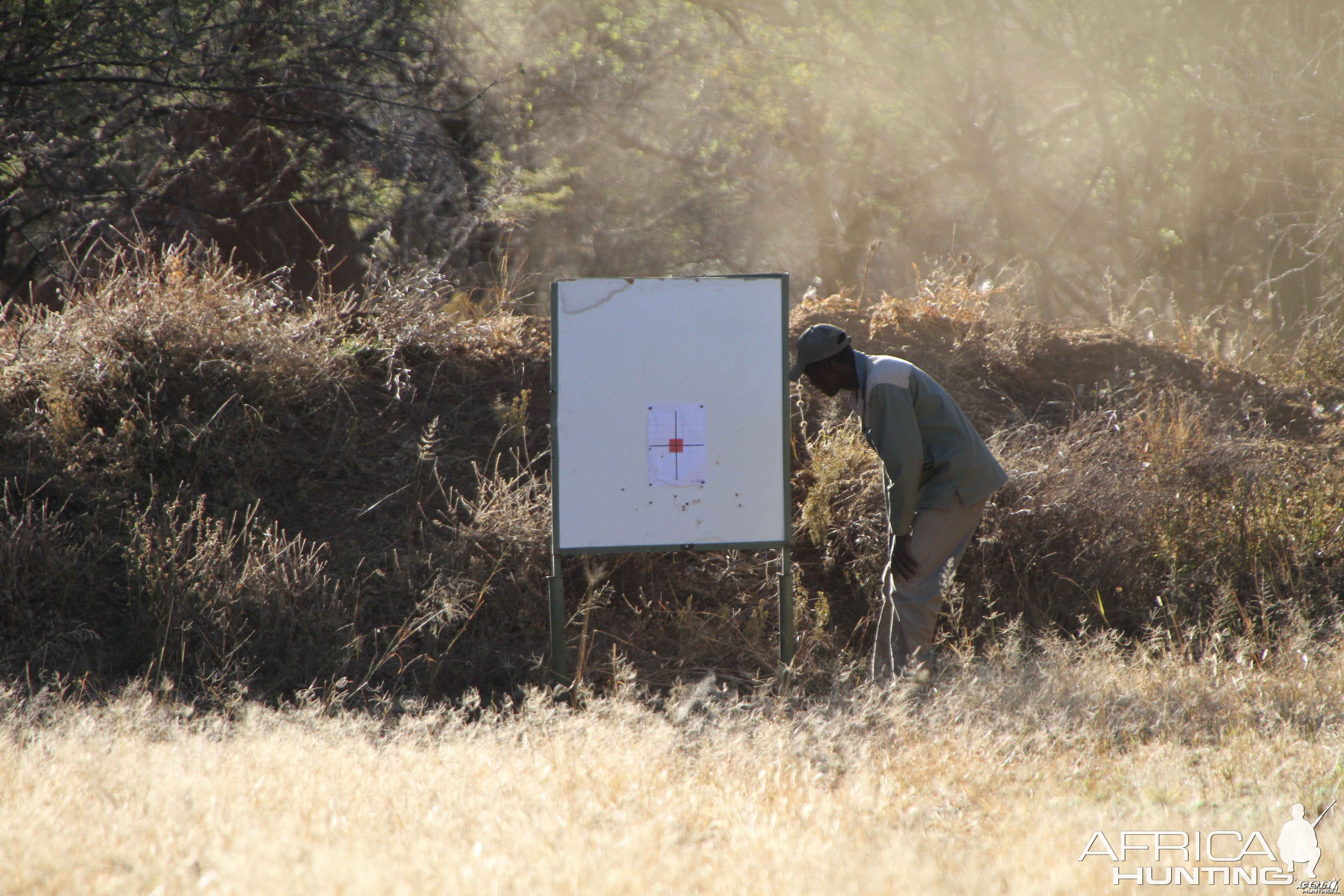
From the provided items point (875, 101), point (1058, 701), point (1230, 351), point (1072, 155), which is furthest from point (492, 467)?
point (1072, 155)

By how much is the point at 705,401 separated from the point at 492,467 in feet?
6.79

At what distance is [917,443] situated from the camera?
13.9 feet

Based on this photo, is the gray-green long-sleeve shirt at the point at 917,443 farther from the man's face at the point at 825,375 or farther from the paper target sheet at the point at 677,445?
the paper target sheet at the point at 677,445

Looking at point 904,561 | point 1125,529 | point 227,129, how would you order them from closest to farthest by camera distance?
point 904,561, point 1125,529, point 227,129

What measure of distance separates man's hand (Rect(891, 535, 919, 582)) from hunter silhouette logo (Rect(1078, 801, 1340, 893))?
1542 mm

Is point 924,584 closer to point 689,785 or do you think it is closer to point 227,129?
point 689,785

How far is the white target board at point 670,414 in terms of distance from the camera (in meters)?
4.66

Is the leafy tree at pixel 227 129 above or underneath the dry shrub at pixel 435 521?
above

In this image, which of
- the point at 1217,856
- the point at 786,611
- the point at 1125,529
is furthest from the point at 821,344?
the point at 1125,529

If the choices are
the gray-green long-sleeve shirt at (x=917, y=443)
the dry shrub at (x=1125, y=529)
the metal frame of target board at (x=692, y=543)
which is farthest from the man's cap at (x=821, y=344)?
the dry shrub at (x=1125, y=529)

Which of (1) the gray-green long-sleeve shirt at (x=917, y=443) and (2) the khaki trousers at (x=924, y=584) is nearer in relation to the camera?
(1) the gray-green long-sleeve shirt at (x=917, y=443)

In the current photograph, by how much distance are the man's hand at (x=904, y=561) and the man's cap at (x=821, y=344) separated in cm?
90

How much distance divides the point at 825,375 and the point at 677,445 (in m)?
0.81

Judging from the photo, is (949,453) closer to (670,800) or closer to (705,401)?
(705,401)
